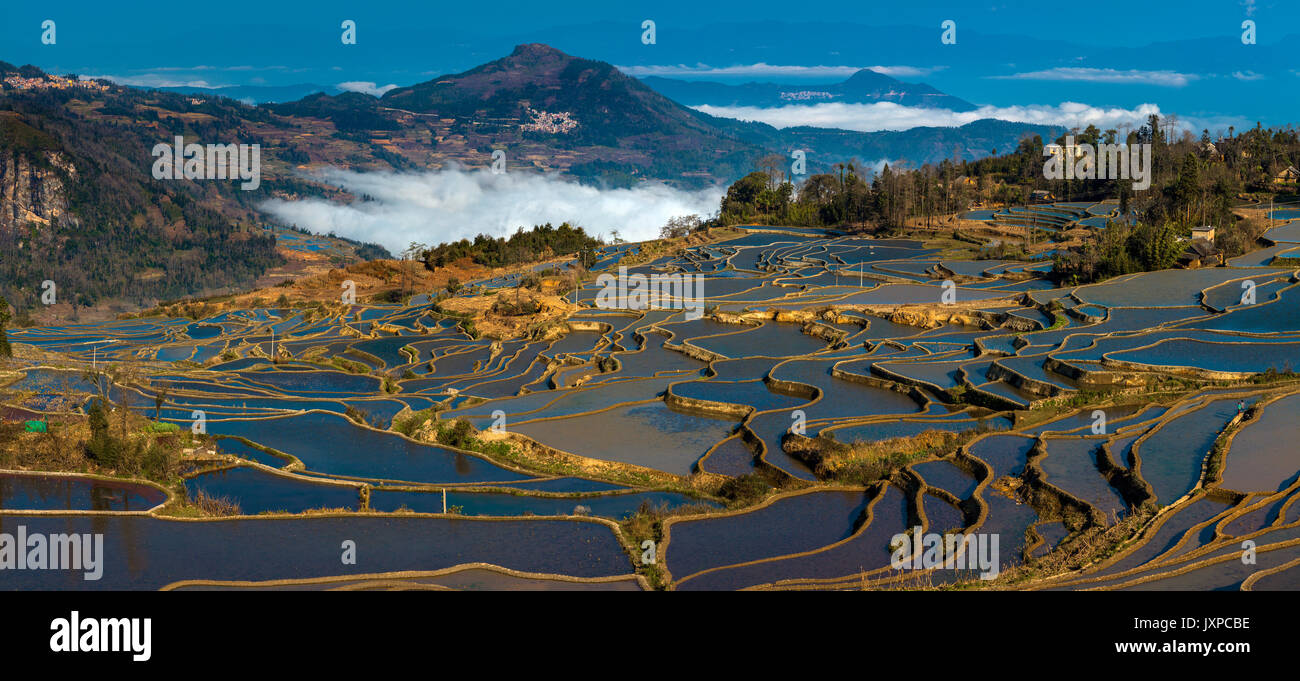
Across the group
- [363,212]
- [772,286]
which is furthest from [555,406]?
[363,212]

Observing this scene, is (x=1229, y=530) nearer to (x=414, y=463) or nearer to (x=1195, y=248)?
(x=414, y=463)

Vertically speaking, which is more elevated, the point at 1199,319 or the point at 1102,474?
the point at 1199,319

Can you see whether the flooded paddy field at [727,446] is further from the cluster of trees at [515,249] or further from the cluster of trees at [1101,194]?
the cluster of trees at [515,249]

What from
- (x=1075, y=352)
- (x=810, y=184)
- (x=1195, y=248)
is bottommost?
(x=1075, y=352)

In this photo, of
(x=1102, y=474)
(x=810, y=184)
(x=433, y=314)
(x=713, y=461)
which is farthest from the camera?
(x=810, y=184)

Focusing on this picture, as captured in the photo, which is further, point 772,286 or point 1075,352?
point 772,286
